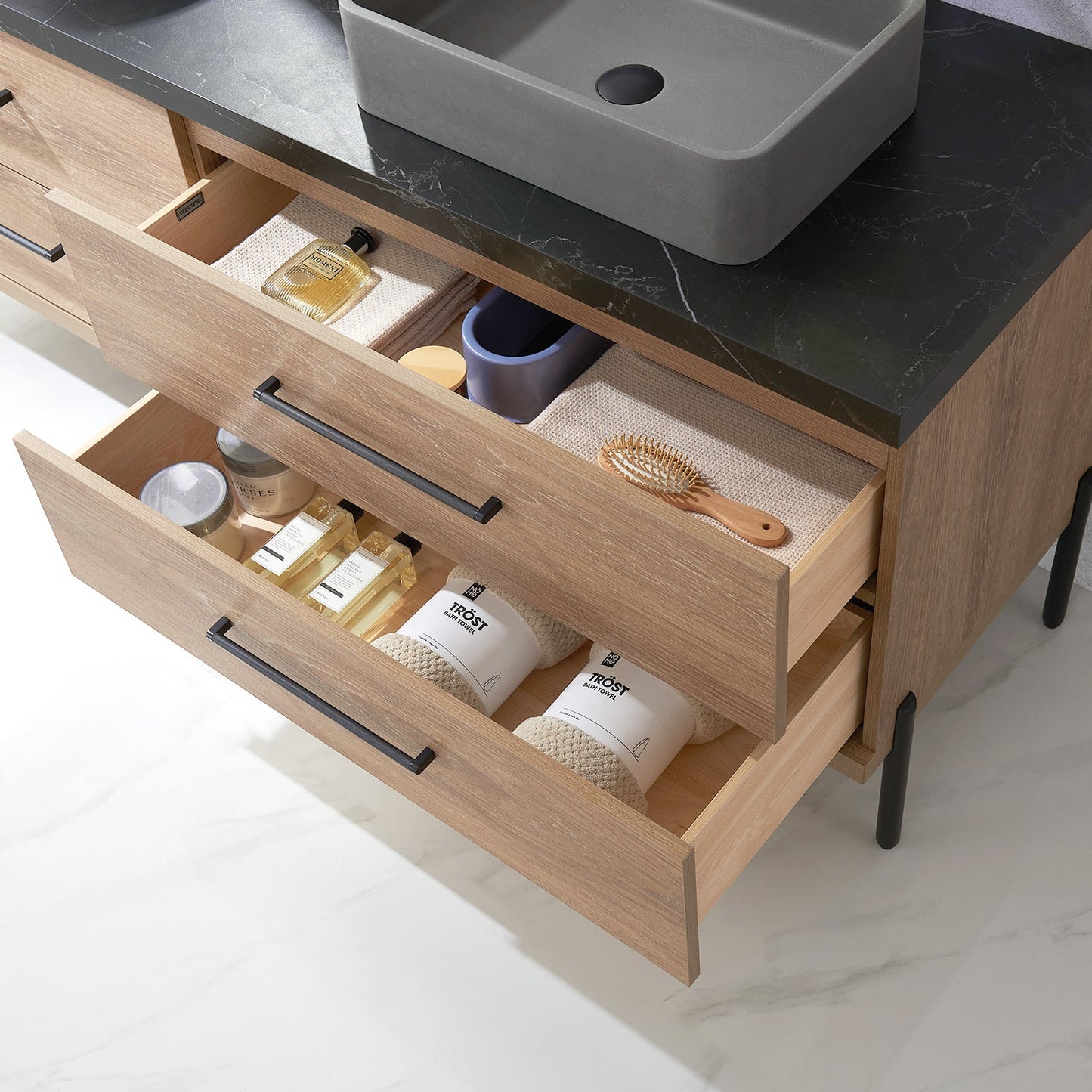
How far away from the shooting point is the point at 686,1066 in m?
1.40

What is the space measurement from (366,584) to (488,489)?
0.30m

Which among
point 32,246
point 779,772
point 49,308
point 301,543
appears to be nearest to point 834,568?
point 779,772

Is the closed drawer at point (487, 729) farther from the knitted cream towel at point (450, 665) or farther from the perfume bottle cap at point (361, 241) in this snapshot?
the perfume bottle cap at point (361, 241)

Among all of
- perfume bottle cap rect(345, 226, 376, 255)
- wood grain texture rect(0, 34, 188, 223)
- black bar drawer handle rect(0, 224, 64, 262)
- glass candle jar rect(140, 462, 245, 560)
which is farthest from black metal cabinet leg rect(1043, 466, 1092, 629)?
black bar drawer handle rect(0, 224, 64, 262)

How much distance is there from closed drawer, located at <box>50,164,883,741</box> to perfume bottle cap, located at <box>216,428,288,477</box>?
103 mm

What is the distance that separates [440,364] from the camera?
1.29 m

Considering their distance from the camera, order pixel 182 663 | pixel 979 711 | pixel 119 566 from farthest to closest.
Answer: pixel 182 663
pixel 979 711
pixel 119 566

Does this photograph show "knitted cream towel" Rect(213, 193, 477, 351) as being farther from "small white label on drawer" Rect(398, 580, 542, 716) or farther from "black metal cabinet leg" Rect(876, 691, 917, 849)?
"black metal cabinet leg" Rect(876, 691, 917, 849)

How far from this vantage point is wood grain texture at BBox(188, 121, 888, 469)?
1.04m

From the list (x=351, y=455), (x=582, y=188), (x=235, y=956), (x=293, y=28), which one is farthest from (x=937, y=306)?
Answer: (x=235, y=956)

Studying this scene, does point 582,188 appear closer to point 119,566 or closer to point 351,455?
point 351,455

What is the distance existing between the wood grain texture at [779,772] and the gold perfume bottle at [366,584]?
16.2 inches

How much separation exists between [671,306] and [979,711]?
0.80 m

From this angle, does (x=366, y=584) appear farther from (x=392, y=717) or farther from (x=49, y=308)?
(x=49, y=308)
